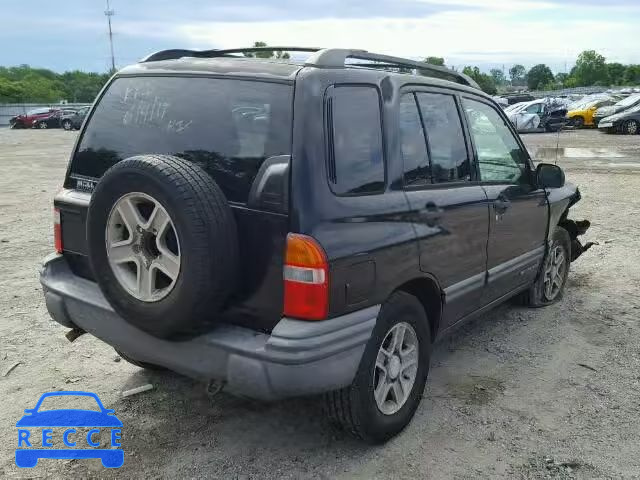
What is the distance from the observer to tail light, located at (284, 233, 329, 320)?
2.61m

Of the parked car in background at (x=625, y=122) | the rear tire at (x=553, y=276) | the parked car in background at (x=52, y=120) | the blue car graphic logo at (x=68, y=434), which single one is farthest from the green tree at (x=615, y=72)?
the blue car graphic logo at (x=68, y=434)

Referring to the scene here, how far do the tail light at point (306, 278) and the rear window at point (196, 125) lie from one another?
361 millimetres

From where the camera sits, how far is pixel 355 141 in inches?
115

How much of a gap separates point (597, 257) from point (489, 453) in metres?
4.40

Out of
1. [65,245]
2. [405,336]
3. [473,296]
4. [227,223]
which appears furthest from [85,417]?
[473,296]

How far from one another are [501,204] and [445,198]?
0.75 metres

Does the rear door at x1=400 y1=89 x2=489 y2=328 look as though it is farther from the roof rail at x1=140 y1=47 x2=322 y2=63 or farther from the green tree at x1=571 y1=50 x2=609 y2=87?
the green tree at x1=571 y1=50 x2=609 y2=87

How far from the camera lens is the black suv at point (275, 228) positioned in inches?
104

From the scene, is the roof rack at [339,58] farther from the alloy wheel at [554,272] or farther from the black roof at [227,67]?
the alloy wheel at [554,272]

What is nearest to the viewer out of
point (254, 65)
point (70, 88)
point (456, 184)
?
point (254, 65)

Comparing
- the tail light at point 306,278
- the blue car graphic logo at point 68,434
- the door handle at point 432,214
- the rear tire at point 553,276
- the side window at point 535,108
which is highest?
the side window at point 535,108

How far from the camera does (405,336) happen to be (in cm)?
326

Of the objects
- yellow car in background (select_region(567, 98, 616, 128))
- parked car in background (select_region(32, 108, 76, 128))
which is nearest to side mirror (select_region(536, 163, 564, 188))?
yellow car in background (select_region(567, 98, 616, 128))

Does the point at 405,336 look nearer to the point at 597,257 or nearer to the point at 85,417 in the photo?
the point at 85,417
